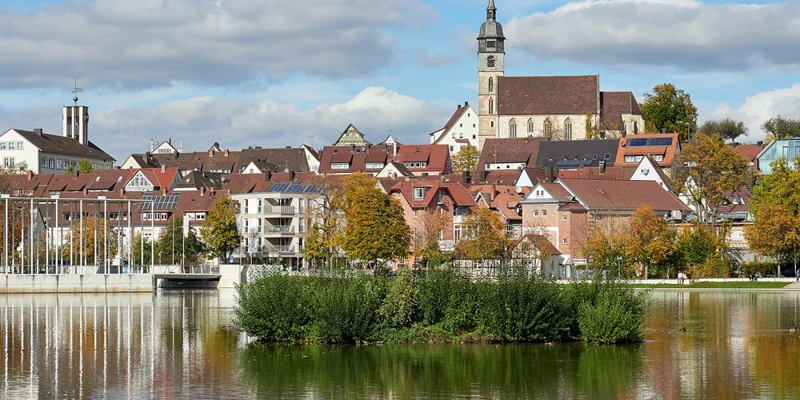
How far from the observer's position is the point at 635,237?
99.8m

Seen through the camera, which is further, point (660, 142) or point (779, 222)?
point (660, 142)

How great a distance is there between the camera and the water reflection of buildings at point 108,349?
120 ft

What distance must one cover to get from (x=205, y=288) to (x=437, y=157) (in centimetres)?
8735

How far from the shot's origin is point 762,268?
98.1 metres

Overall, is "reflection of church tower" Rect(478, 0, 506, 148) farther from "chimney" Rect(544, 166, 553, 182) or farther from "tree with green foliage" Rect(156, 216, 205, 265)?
"tree with green foliage" Rect(156, 216, 205, 265)

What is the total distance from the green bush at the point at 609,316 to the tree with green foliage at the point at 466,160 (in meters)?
134

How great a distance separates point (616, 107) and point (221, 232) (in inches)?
3417

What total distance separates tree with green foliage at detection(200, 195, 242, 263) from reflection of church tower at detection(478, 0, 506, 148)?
8134 centimetres

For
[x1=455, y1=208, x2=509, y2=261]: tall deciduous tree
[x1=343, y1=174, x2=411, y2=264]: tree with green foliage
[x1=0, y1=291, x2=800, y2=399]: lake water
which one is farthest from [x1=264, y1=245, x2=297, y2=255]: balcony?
[x1=0, y1=291, x2=800, y2=399]: lake water

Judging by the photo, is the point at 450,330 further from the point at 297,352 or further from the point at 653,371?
the point at 653,371

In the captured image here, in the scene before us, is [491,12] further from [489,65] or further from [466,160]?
[466,160]

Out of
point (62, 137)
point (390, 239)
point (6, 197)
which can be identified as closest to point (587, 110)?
point (62, 137)

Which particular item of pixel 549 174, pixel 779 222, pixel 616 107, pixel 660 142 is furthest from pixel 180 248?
pixel 616 107

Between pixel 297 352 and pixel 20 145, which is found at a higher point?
pixel 20 145
